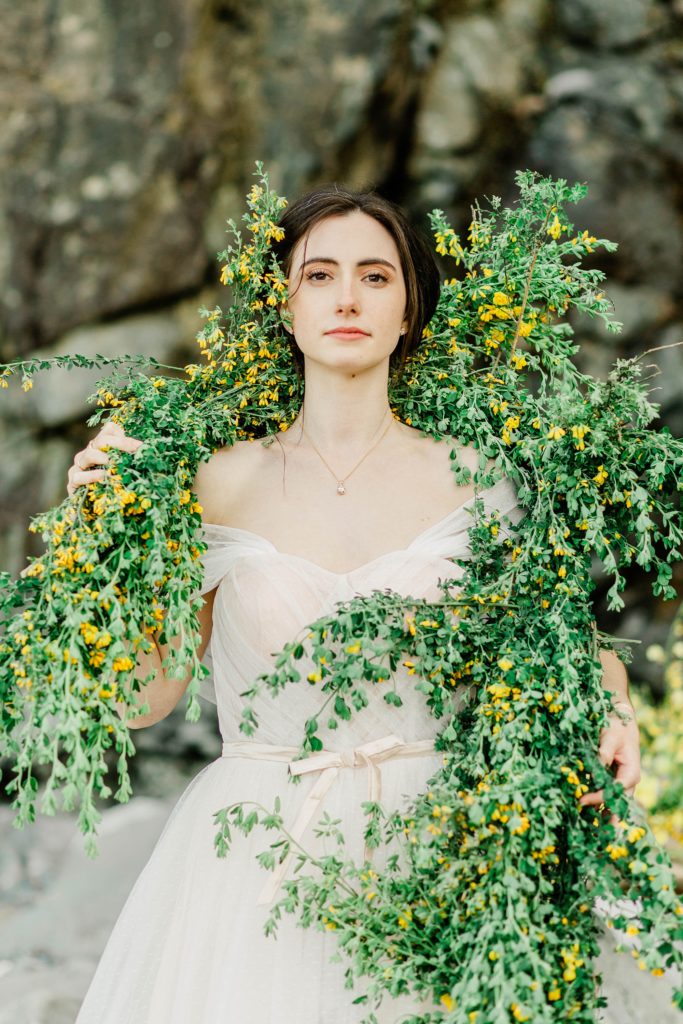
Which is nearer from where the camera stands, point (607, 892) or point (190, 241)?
point (607, 892)

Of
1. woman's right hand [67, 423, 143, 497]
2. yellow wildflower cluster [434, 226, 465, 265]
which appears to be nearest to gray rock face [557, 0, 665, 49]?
yellow wildflower cluster [434, 226, 465, 265]

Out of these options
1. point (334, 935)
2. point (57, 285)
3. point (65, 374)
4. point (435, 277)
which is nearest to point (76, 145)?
point (57, 285)

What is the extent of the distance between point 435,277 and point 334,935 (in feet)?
4.76

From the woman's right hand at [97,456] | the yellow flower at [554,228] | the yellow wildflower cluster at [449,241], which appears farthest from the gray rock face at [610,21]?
the woman's right hand at [97,456]

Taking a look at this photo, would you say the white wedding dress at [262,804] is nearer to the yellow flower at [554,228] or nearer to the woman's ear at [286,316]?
the woman's ear at [286,316]

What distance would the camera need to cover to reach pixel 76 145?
463 centimetres

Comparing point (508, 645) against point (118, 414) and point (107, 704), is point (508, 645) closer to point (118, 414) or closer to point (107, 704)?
point (107, 704)

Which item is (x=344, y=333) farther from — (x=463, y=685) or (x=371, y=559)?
(x=463, y=685)

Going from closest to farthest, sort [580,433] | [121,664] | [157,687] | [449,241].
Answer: [121,664] → [580,433] → [157,687] → [449,241]

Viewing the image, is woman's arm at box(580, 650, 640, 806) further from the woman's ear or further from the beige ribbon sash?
the woman's ear

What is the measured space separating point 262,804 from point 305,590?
425 mm

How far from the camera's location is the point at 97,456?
6.13 feet

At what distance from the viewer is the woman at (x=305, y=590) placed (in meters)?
1.83

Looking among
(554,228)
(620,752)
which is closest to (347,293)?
(554,228)
